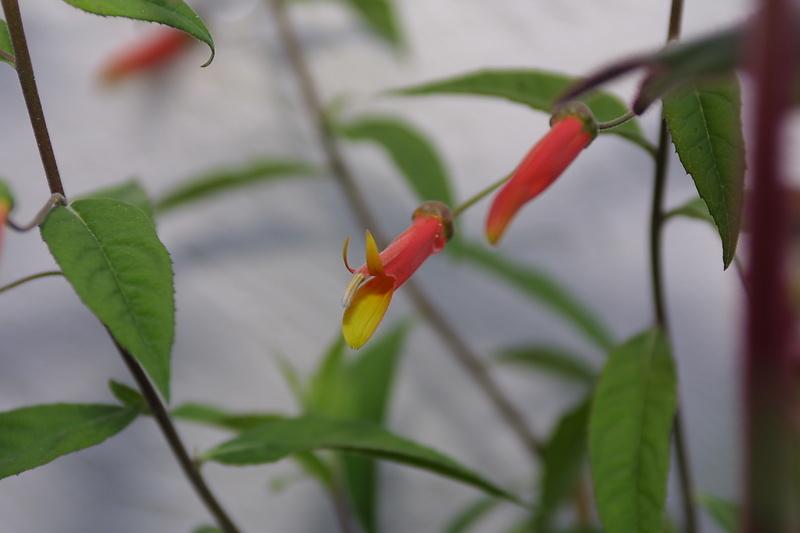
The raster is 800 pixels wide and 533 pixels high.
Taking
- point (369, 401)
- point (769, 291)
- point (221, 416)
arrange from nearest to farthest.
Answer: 1. point (769, 291)
2. point (221, 416)
3. point (369, 401)

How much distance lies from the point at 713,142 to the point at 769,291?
13 cm

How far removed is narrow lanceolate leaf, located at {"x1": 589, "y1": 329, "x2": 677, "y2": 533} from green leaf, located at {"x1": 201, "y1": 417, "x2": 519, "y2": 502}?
0.03 metres

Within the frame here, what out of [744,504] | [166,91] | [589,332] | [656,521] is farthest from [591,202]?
[744,504]

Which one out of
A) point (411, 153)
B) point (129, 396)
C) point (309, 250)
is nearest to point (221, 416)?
point (129, 396)

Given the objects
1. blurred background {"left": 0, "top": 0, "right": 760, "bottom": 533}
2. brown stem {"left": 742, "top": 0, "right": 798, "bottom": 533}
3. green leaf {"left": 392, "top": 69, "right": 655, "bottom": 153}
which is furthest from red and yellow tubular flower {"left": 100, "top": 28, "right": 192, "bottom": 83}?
brown stem {"left": 742, "top": 0, "right": 798, "bottom": 533}

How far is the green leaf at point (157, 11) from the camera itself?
196mm

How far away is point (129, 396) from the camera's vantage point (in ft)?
0.75

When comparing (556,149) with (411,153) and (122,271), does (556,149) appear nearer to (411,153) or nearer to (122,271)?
(122,271)

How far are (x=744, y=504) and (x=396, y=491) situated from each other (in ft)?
1.48

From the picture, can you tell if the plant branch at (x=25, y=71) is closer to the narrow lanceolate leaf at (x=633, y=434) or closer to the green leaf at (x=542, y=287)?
the narrow lanceolate leaf at (x=633, y=434)

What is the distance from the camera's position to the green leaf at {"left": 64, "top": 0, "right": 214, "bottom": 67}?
20 centimetres

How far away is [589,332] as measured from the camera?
1.48 feet

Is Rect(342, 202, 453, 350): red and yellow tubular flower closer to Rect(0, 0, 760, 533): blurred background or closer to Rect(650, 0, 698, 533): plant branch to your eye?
Rect(650, 0, 698, 533): plant branch

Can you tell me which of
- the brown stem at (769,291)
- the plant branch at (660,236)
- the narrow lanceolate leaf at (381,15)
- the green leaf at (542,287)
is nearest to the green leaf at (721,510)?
the plant branch at (660,236)
